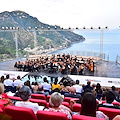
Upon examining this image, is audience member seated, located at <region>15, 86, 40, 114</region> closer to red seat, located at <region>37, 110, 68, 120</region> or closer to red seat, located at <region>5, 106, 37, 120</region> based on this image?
red seat, located at <region>5, 106, 37, 120</region>

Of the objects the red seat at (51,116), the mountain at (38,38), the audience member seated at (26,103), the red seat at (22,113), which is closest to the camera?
the red seat at (51,116)

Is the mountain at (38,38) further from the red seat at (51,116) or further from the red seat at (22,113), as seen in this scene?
the red seat at (51,116)

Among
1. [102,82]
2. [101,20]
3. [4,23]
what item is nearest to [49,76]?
[102,82]

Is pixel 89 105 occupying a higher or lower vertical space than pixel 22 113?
higher

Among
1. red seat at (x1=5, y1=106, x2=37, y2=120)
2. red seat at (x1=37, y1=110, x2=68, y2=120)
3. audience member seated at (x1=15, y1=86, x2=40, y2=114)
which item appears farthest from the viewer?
audience member seated at (x1=15, y1=86, x2=40, y2=114)

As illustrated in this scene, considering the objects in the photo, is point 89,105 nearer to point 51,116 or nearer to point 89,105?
point 89,105

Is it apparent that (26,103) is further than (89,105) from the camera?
Yes

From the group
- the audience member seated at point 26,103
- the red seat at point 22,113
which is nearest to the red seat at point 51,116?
the red seat at point 22,113

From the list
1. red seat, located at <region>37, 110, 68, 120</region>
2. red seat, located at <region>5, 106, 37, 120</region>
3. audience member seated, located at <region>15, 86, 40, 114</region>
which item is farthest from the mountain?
red seat, located at <region>37, 110, 68, 120</region>

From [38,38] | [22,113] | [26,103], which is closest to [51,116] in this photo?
[22,113]

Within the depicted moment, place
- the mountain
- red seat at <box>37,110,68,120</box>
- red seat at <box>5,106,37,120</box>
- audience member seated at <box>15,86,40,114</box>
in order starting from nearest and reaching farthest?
red seat at <box>37,110,68,120</box>, red seat at <box>5,106,37,120</box>, audience member seated at <box>15,86,40,114</box>, the mountain

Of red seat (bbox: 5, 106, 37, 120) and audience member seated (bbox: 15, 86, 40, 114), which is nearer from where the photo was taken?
red seat (bbox: 5, 106, 37, 120)

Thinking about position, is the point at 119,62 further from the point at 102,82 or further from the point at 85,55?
the point at 102,82

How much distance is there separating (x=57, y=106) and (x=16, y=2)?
68.6 ft
